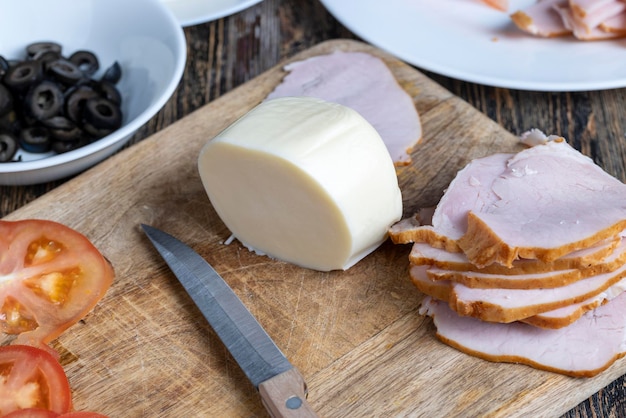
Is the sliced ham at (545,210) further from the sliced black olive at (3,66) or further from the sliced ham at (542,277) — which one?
the sliced black olive at (3,66)

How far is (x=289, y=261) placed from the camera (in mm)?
2615

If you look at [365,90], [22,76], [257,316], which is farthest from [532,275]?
[22,76]

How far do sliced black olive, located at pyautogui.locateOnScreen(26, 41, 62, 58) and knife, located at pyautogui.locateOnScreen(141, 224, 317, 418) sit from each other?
1173 millimetres

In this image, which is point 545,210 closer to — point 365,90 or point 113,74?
point 365,90

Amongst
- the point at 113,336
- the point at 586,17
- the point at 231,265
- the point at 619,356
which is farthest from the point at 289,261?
the point at 586,17

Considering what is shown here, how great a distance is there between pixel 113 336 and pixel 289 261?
624mm

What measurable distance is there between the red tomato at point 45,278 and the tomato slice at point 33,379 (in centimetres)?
19

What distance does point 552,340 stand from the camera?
226 centimetres

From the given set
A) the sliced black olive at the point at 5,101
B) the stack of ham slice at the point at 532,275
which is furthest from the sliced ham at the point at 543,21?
the sliced black olive at the point at 5,101

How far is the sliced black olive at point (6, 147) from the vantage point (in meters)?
3.03

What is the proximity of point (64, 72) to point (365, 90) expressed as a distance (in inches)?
49.1

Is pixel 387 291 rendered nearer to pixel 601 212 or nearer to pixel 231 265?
pixel 231 265

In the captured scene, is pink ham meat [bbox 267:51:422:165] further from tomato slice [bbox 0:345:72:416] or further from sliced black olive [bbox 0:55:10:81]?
tomato slice [bbox 0:345:72:416]

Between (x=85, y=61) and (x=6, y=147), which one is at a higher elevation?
(x=85, y=61)
